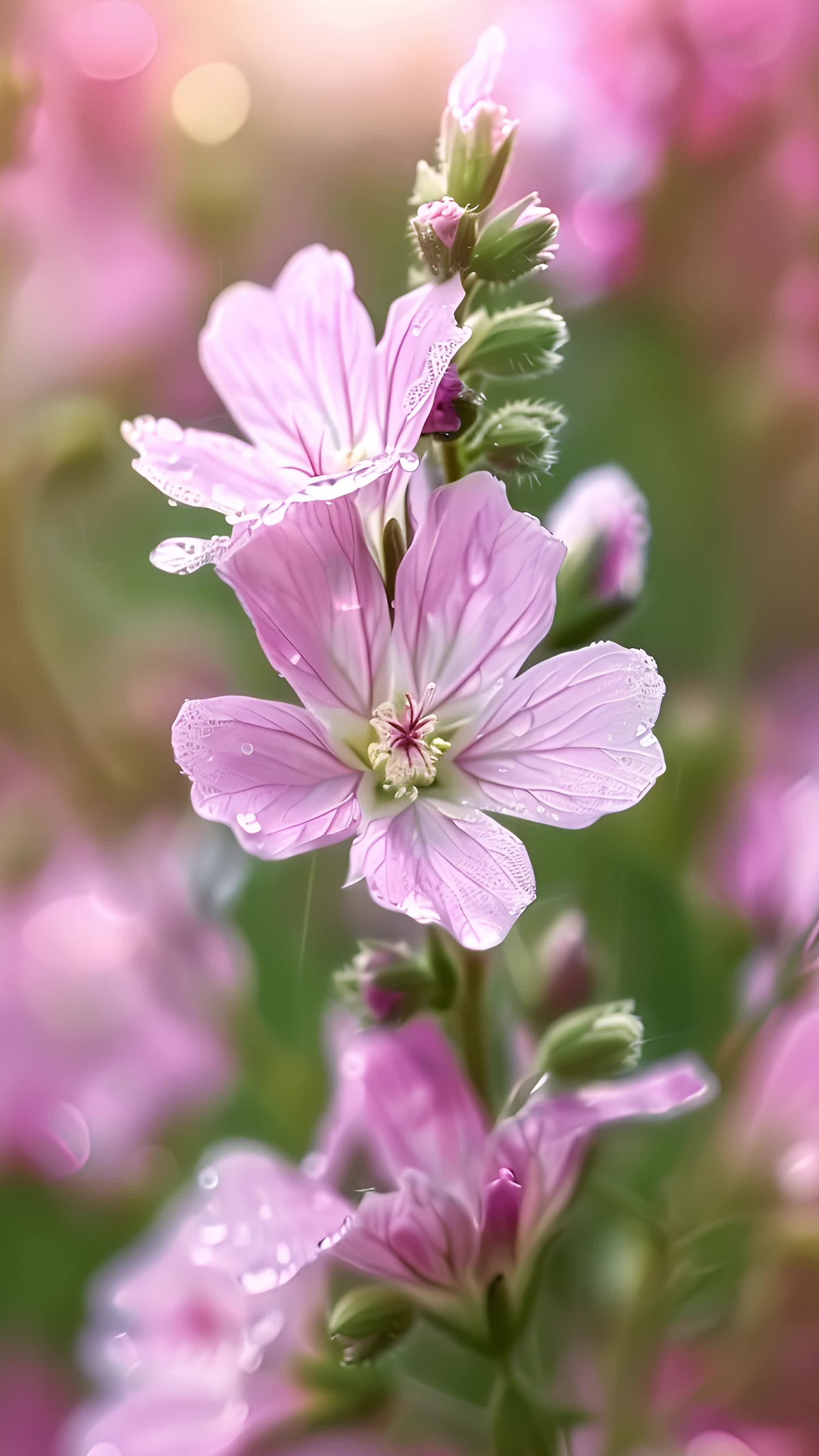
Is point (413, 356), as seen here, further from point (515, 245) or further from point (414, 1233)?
point (414, 1233)

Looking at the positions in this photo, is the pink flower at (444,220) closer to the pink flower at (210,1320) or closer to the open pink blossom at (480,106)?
the open pink blossom at (480,106)

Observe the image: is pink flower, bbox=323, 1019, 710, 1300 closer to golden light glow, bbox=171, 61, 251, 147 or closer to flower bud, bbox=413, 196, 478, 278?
flower bud, bbox=413, 196, 478, 278

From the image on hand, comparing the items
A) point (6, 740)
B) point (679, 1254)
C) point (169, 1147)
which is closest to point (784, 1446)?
point (679, 1254)

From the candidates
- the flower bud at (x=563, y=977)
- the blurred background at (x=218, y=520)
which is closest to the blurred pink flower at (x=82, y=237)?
the blurred background at (x=218, y=520)

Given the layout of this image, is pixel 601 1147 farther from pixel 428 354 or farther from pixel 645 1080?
pixel 428 354

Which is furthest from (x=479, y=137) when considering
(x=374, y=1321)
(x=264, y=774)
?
(x=374, y=1321)

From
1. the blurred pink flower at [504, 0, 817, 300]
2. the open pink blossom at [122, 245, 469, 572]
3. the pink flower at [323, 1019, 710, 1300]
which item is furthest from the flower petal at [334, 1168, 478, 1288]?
the blurred pink flower at [504, 0, 817, 300]
